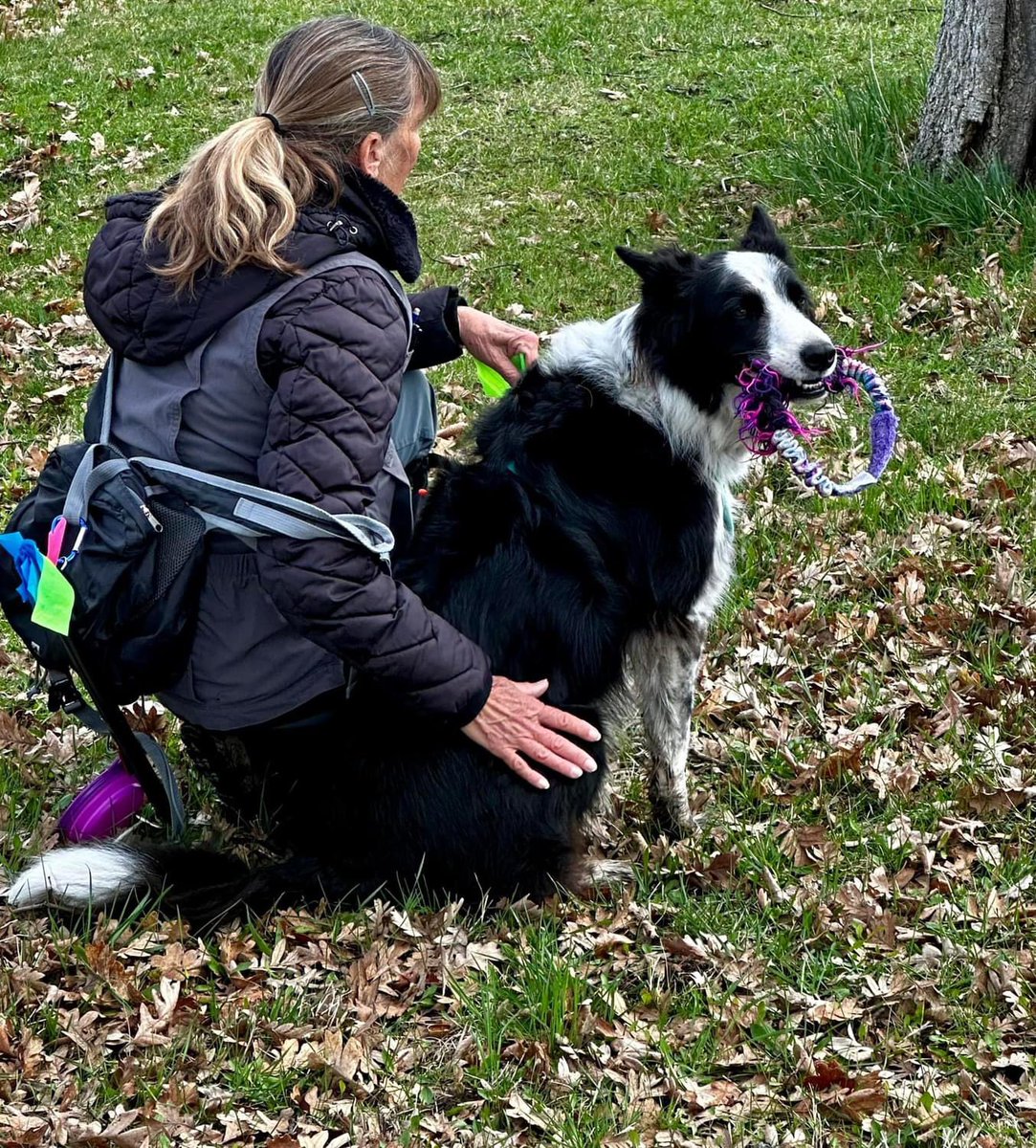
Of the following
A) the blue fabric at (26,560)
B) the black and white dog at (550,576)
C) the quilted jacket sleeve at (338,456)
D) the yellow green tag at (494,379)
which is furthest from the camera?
the yellow green tag at (494,379)

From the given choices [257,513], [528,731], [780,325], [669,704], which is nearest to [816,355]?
[780,325]

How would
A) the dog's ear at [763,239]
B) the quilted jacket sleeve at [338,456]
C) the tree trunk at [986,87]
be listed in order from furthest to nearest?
the tree trunk at [986,87] → the dog's ear at [763,239] → the quilted jacket sleeve at [338,456]

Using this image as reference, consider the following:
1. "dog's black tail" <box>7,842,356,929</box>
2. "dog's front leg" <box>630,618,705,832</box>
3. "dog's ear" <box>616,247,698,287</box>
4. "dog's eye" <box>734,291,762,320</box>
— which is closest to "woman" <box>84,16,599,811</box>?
"dog's black tail" <box>7,842,356,929</box>

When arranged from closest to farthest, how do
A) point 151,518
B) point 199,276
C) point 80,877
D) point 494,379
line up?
1. point 199,276
2. point 151,518
3. point 80,877
4. point 494,379

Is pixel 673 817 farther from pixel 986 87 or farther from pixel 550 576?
pixel 986 87

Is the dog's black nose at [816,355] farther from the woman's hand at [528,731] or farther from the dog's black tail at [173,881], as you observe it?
the dog's black tail at [173,881]

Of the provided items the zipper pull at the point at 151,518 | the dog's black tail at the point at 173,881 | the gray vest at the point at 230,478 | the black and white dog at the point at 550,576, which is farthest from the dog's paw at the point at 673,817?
the zipper pull at the point at 151,518

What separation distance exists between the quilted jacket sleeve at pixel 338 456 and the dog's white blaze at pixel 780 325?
3.70 ft

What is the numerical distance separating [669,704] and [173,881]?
1.47 meters

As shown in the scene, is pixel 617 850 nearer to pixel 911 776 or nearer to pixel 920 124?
pixel 911 776

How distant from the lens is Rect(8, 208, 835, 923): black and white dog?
9.90ft

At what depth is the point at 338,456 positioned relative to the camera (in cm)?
256

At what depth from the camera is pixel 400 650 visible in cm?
261

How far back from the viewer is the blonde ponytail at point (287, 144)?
259 cm
